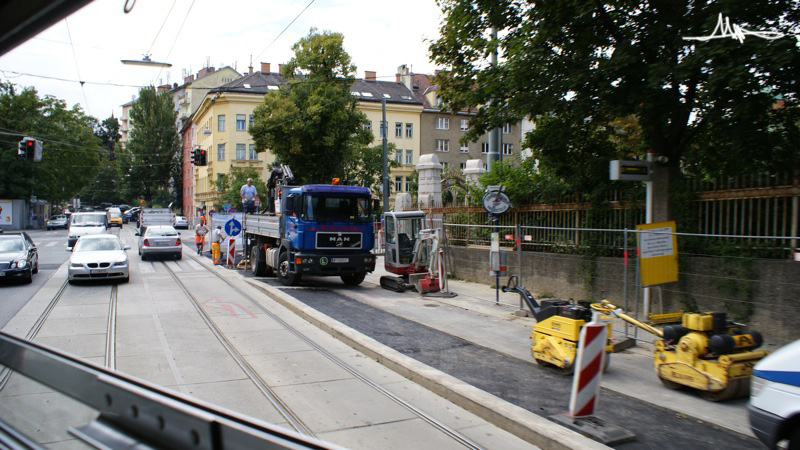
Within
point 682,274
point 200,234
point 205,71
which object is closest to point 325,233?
point 682,274

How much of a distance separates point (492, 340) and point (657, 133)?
15.8ft

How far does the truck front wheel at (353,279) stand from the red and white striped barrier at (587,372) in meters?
11.7

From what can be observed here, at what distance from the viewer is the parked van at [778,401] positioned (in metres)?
4.18

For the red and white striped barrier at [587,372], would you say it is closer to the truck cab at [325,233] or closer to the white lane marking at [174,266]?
the truck cab at [325,233]

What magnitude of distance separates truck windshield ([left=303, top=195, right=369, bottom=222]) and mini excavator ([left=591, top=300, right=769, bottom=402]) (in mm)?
10690

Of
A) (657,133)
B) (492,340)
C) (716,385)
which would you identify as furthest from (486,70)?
(716,385)

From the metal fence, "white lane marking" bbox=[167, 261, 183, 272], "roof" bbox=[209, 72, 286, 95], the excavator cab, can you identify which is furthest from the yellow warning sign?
"roof" bbox=[209, 72, 286, 95]

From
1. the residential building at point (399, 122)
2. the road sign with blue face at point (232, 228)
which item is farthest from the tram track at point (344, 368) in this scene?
the residential building at point (399, 122)

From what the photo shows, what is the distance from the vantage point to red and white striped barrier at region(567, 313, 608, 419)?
5.33m

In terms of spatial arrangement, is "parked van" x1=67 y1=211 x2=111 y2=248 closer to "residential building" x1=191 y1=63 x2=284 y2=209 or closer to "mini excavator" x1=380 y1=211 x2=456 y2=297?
"residential building" x1=191 y1=63 x2=284 y2=209

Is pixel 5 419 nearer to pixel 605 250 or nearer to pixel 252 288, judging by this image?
pixel 605 250

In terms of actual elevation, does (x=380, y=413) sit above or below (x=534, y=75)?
below

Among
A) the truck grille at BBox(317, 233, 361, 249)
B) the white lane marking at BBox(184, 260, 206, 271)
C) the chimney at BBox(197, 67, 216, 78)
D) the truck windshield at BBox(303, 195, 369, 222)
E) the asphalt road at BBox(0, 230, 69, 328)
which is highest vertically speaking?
the chimney at BBox(197, 67, 216, 78)

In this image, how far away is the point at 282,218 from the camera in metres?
16.9
